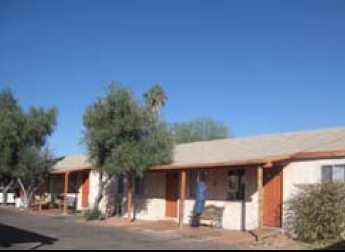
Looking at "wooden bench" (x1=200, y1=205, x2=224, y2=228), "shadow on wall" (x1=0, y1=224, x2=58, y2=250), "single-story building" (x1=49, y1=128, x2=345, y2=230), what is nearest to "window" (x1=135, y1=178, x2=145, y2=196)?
"single-story building" (x1=49, y1=128, x2=345, y2=230)

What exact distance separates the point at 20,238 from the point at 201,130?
41.3 meters

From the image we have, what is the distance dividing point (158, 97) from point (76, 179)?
77.0 ft

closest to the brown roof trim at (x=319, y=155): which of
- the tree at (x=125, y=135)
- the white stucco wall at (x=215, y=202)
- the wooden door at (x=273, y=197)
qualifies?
the wooden door at (x=273, y=197)

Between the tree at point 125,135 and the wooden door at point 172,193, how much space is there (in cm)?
118

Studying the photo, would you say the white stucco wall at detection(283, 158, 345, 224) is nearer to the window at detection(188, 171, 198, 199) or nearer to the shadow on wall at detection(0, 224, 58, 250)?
the window at detection(188, 171, 198, 199)

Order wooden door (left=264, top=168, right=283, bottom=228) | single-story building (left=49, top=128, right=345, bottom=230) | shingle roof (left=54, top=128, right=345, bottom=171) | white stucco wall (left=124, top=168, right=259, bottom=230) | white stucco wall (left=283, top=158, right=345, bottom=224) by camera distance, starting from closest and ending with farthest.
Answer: white stucco wall (left=283, top=158, right=345, bottom=224), single-story building (left=49, top=128, right=345, bottom=230), wooden door (left=264, top=168, right=283, bottom=228), shingle roof (left=54, top=128, right=345, bottom=171), white stucco wall (left=124, top=168, right=259, bottom=230)

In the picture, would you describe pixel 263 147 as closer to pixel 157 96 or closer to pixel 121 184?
pixel 121 184

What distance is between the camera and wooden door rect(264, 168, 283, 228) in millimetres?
19484

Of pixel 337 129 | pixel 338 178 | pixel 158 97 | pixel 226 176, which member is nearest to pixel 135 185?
pixel 226 176

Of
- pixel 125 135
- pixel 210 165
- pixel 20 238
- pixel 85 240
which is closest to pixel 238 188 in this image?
pixel 210 165

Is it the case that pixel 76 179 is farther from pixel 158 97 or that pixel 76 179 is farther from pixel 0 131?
pixel 158 97

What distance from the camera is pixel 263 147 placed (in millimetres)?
22359

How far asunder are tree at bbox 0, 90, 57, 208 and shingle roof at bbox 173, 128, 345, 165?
10859mm

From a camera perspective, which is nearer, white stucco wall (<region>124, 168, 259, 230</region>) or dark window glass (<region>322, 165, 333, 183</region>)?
dark window glass (<region>322, 165, 333, 183</region>)
